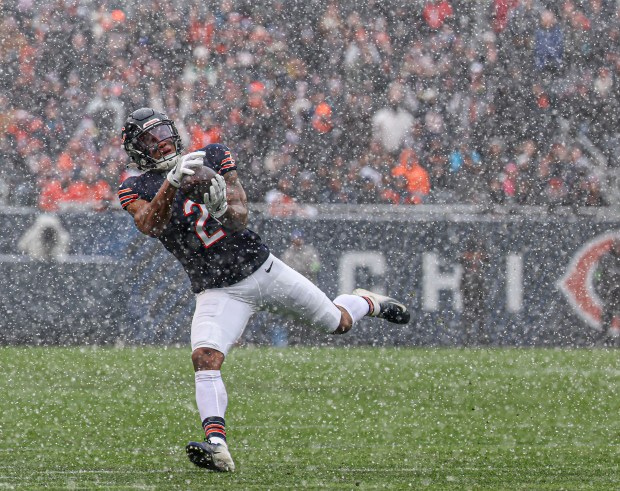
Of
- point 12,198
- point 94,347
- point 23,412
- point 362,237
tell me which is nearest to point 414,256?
point 362,237

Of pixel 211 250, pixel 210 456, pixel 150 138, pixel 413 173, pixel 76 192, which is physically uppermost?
pixel 413 173

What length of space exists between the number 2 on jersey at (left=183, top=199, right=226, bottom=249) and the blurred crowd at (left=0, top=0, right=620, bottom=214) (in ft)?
21.4

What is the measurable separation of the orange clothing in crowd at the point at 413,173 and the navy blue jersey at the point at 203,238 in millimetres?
6676

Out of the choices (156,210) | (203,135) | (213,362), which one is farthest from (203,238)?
(203,135)

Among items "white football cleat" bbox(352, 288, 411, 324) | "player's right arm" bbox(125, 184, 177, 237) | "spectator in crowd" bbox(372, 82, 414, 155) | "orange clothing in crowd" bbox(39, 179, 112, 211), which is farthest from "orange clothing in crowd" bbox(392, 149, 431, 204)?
"player's right arm" bbox(125, 184, 177, 237)

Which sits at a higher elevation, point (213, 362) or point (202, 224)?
point (202, 224)

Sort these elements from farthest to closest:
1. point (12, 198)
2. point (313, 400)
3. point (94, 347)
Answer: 1. point (12, 198)
2. point (94, 347)
3. point (313, 400)

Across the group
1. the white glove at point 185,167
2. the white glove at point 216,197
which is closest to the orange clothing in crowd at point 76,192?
the white glove at point 216,197

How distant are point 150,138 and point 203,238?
1.71 ft

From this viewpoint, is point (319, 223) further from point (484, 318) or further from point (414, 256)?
point (484, 318)

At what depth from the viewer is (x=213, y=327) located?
16.5ft

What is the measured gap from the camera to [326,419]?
269 inches

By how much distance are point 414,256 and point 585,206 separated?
5.69ft

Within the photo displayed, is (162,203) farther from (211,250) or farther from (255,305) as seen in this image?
(255,305)
